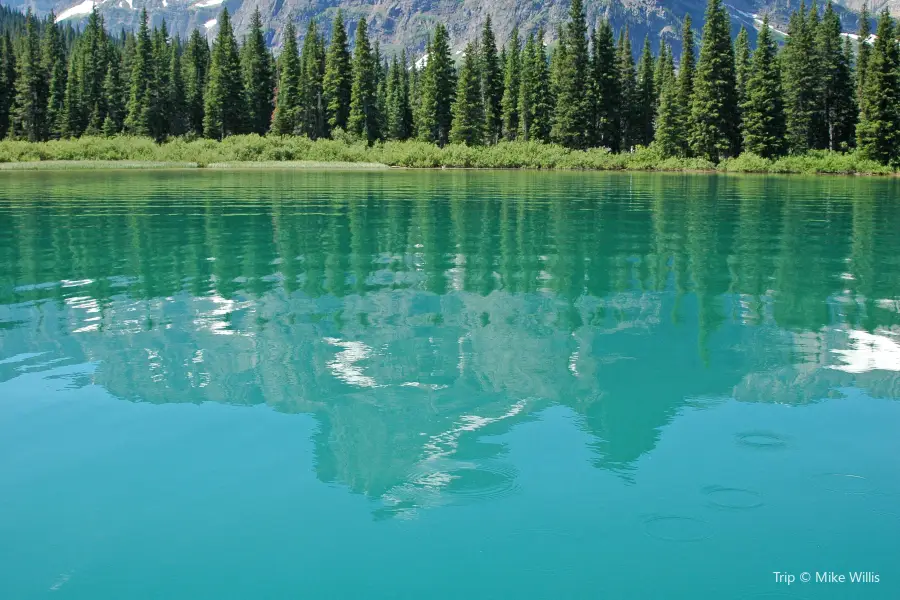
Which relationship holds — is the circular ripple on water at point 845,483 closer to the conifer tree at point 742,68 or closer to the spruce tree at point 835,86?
the conifer tree at point 742,68

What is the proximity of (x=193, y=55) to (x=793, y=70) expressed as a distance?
68.6m

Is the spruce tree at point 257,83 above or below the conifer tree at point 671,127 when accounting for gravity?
above

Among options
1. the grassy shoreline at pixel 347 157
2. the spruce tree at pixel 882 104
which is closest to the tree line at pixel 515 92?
the spruce tree at pixel 882 104

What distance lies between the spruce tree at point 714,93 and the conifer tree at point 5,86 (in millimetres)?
80171

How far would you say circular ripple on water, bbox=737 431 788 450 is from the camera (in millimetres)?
5242

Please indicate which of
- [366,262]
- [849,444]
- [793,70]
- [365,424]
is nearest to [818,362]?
[849,444]

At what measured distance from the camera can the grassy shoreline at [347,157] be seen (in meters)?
62.1

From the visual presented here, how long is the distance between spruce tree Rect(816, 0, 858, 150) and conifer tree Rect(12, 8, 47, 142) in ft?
288

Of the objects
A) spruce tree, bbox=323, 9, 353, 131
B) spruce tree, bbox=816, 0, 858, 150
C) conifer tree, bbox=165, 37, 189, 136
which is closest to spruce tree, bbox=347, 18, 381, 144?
spruce tree, bbox=323, 9, 353, 131

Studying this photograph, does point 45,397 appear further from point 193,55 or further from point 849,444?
point 193,55

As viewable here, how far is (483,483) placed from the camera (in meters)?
4.67

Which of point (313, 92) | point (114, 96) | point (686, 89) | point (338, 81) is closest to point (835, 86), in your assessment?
point (686, 89)

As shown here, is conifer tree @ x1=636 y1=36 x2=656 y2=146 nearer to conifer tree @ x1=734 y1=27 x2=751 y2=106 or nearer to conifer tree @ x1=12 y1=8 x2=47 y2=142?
conifer tree @ x1=734 y1=27 x2=751 y2=106

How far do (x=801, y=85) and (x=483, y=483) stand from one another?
78.4 metres
